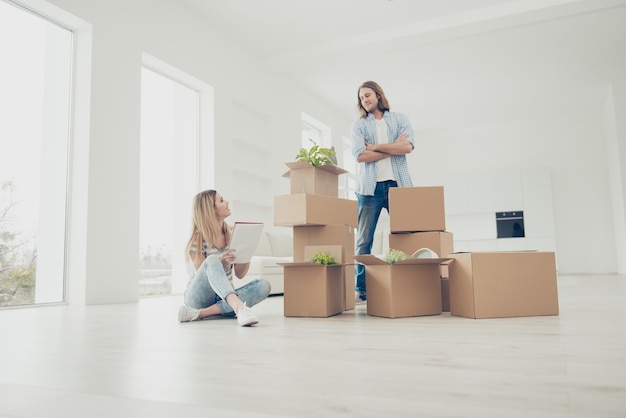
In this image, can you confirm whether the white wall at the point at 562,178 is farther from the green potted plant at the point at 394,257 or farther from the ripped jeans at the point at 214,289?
the ripped jeans at the point at 214,289

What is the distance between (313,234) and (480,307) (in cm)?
93

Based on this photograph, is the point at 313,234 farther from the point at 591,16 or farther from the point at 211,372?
the point at 591,16

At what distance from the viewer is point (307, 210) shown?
8.40 feet

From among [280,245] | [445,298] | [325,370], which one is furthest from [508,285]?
[280,245]

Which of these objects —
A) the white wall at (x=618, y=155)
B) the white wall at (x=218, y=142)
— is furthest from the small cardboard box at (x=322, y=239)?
the white wall at (x=618, y=155)

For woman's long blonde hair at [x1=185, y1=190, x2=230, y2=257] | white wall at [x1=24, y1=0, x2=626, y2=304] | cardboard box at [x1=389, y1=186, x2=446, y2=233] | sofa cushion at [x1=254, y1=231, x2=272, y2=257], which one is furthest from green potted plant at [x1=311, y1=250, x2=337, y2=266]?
sofa cushion at [x1=254, y1=231, x2=272, y2=257]

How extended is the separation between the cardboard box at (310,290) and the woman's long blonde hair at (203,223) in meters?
0.38

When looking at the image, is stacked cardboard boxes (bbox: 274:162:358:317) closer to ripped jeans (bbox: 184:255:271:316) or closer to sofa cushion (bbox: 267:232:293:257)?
ripped jeans (bbox: 184:255:271:316)

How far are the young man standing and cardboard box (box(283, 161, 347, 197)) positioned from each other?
229 millimetres

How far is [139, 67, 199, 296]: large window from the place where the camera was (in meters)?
4.79

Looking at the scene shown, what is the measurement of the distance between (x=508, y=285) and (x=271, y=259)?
2.79 meters

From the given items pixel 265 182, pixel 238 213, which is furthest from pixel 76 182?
pixel 265 182

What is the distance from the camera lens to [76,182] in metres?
3.89

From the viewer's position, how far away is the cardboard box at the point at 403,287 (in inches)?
91.9
